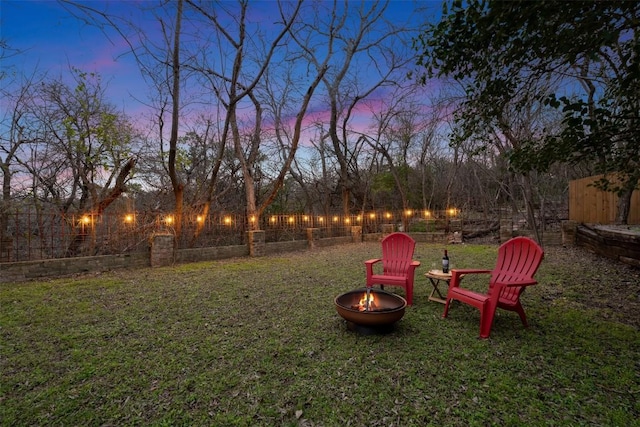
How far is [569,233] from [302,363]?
1059 centimetres

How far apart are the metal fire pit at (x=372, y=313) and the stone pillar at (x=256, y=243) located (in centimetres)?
606

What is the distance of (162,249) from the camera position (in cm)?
706

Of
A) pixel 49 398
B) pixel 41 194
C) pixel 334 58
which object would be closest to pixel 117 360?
pixel 49 398

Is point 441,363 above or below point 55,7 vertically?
below

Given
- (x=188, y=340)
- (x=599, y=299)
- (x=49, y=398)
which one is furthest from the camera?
(x=599, y=299)

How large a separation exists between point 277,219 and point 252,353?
25.6 ft

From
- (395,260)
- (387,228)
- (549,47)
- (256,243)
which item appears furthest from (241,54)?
(387,228)

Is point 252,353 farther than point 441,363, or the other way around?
point 252,353

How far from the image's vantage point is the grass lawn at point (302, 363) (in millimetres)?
1897

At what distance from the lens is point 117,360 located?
254 centimetres

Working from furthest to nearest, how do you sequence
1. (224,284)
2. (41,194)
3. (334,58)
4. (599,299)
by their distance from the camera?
(334,58)
(41,194)
(224,284)
(599,299)

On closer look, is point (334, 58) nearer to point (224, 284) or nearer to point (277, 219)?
point (277, 219)

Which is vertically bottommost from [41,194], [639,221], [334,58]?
[639,221]

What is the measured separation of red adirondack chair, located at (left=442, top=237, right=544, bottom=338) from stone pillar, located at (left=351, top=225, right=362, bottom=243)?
28.8 feet
